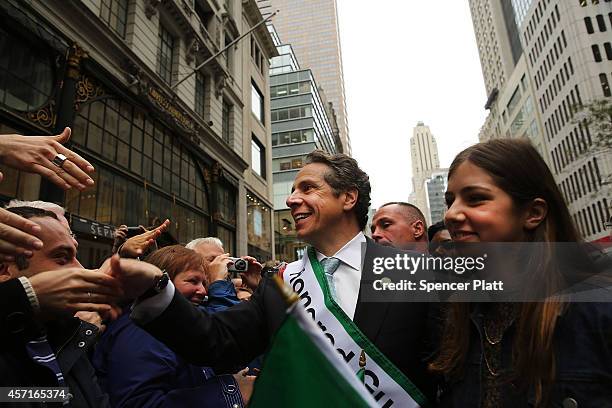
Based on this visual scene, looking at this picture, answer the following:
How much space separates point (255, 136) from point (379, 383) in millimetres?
22243

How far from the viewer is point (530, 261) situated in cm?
156

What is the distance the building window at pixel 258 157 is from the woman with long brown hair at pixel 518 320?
21.0 m

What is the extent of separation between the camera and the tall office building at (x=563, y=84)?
4259 centimetres

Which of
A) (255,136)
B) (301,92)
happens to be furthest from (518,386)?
(301,92)

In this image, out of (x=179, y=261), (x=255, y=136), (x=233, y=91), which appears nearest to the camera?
(x=179, y=261)

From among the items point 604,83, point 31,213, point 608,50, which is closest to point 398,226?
point 31,213

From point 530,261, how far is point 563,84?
5635 centimetres

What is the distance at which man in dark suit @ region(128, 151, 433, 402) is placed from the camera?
158cm

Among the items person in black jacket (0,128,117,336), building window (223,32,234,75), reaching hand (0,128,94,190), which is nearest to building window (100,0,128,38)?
building window (223,32,234,75)

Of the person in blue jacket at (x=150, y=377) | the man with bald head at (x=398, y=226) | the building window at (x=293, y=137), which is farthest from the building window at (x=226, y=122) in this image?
the building window at (x=293, y=137)

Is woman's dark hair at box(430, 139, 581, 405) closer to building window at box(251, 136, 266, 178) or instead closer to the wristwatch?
the wristwatch

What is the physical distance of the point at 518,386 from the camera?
1432mm

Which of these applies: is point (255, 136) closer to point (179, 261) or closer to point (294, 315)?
point (179, 261)

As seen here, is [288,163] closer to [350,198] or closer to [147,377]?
[350,198]
